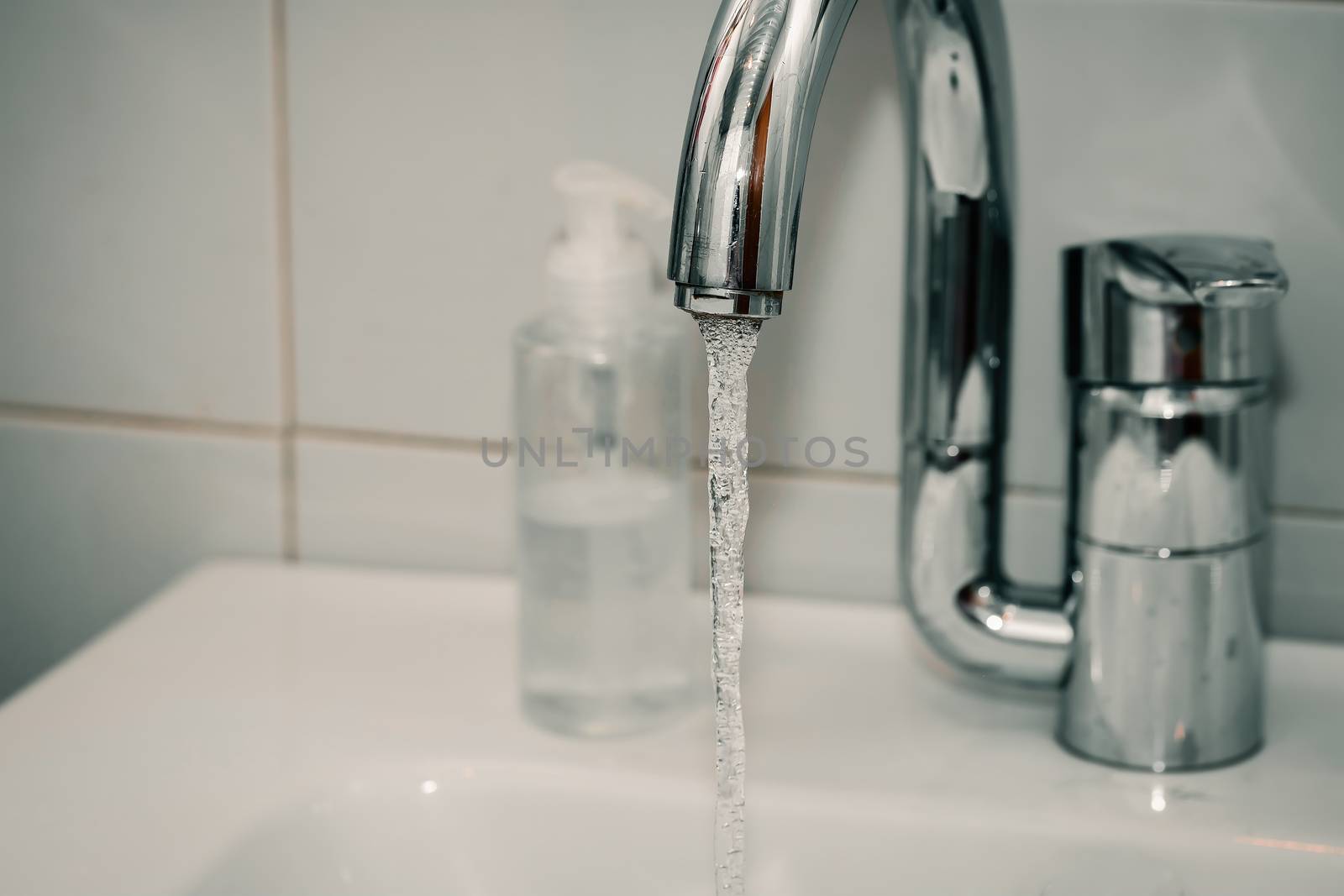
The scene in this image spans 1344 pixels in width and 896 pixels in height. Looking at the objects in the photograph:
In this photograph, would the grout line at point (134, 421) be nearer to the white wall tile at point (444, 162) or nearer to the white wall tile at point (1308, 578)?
the white wall tile at point (444, 162)

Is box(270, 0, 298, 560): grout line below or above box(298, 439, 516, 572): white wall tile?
above

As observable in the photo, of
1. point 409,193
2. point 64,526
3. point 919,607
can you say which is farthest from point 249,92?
point 919,607

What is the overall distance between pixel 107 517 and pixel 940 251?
34 centimetres

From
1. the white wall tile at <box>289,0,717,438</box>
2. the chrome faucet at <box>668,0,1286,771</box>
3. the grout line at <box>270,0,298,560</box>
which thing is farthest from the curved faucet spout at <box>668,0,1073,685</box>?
the grout line at <box>270,0,298,560</box>

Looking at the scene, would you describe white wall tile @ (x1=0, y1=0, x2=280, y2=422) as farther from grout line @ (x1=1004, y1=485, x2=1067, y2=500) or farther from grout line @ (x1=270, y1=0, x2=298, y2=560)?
grout line @ (x1=1004, y1=485, x2=1067, y2=500)

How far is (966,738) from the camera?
411 millimetres

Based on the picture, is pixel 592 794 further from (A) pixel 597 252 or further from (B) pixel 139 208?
(B) pixel 139 208

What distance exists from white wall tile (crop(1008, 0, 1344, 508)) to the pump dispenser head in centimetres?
13

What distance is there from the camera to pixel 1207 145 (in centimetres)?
42

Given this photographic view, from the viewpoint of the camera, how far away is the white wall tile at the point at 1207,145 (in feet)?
1.34

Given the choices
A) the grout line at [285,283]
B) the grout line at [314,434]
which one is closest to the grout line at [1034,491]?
the grout line at [314,434]

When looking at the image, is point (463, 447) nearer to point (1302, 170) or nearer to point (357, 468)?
point (357, 468)

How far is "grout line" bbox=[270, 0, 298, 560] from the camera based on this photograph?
47 centimetres

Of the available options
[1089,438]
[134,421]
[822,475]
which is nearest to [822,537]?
[822,475]
